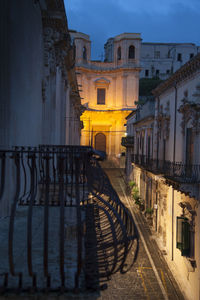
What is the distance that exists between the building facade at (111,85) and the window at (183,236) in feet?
87.2

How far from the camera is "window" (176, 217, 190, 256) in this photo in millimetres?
11438

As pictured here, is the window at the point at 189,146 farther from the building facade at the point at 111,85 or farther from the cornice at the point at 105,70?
the cornice at the point at 105,70

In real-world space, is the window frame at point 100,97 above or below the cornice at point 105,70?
below

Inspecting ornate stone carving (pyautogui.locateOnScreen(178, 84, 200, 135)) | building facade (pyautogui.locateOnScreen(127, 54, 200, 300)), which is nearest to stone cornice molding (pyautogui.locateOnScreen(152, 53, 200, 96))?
building facade (pyautogui.locateOnScreen(127, 54, 200, 300))

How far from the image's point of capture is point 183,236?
11586 mm

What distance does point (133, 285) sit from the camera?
10062 millimetres

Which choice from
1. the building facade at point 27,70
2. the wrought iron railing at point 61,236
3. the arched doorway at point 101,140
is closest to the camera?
the wrought iron railing at point 61,236

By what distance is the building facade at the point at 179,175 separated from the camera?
1110 centimetres

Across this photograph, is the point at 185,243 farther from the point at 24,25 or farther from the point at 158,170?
the point at 24,25

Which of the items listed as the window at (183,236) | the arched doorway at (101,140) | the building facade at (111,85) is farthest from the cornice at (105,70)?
the window at (183,236)

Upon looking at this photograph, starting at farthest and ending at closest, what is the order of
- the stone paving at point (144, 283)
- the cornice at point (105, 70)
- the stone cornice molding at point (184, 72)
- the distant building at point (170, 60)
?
1. the distant building at point (170, 60)
2. the cornice at point (105, 70)
3. the stone cornice molding at point (184, 72)
4. the stone paving at point (144, 283)

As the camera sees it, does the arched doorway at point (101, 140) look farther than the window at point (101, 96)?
Yes

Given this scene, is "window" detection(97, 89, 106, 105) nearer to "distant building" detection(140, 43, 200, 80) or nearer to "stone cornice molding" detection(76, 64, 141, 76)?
"stone cornice molding" detection(76, 64, 141, 76)

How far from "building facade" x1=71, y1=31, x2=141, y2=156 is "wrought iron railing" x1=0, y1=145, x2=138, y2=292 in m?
33.9
